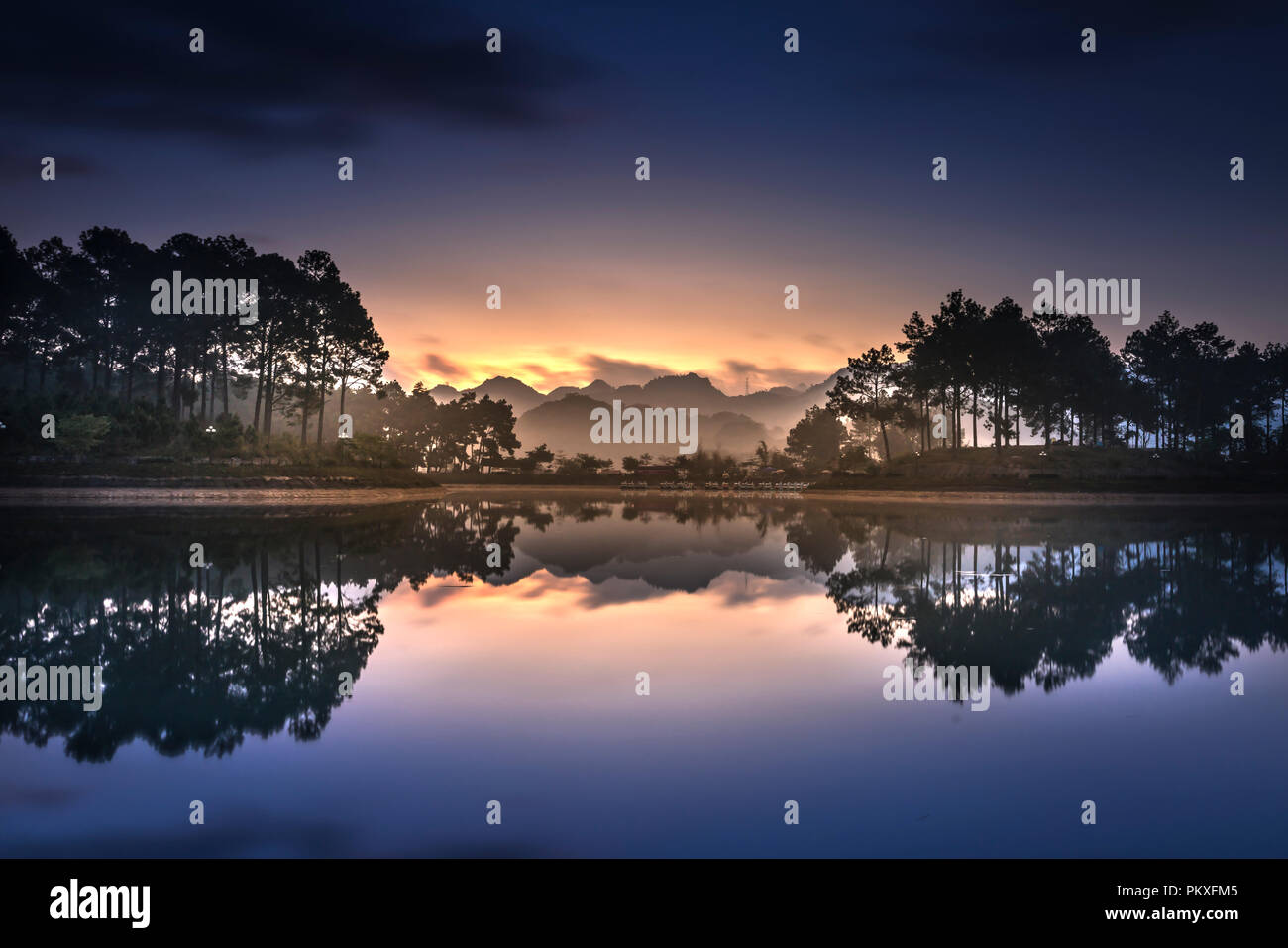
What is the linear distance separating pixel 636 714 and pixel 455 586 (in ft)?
33.7

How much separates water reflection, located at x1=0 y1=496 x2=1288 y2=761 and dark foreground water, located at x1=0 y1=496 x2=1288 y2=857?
0.34ft

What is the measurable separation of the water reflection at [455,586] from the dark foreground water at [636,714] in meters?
0.10

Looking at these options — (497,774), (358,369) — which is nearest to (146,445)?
(358,369)

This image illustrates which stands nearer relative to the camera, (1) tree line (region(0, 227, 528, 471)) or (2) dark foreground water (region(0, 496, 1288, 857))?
(2) dark foreground water (region(0, 496, 1288, 857))

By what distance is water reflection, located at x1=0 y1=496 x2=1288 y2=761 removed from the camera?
9.43 m

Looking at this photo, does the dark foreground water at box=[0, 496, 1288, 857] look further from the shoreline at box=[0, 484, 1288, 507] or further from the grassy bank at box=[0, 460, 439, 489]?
the grassy bank at box=[0, 460, 439, 489]

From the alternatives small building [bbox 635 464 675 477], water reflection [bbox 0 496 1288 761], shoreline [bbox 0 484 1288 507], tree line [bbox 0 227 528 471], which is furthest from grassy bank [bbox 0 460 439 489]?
small building [bbox 635 464 675 477]

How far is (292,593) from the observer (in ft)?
53.3

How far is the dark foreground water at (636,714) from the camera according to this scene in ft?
19.0

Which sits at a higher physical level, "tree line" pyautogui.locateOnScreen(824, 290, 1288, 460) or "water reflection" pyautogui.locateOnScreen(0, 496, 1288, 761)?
"tree line" pyautogui.locateOnScreen(824, 290, 1288, 460)

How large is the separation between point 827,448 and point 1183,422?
49.8m

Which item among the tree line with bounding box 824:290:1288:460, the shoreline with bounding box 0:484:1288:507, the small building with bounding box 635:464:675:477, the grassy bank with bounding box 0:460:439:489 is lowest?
the shoreline with bounding box 0:484:1288:507

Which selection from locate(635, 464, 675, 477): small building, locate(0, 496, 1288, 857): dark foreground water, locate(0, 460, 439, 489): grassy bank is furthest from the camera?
locate(635, 464, 675, 477): small building

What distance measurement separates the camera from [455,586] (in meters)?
17.8
